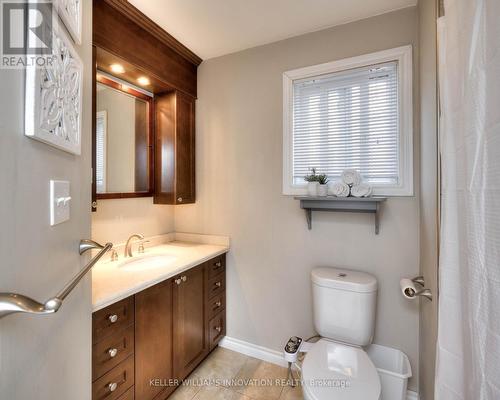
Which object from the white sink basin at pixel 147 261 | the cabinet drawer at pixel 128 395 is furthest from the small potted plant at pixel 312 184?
the cabinet drawer at pixel 128 395

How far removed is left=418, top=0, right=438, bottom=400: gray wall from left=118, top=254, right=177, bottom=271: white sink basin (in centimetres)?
150

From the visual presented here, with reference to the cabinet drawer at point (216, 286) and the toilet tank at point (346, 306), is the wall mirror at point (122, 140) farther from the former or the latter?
the toilet tank at point (346, 306)

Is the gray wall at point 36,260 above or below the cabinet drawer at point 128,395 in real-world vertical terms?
above

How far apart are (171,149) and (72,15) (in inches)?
51.5

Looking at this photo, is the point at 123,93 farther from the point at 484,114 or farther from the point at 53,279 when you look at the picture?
the point at 484,114

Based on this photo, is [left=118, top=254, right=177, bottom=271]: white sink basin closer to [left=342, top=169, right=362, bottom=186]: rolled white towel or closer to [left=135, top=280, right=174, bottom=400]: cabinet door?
[left=135, top=280, right=174, bottom=400]: cabinet door

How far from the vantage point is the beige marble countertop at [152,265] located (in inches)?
47.1

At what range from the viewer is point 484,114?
517 millimetres

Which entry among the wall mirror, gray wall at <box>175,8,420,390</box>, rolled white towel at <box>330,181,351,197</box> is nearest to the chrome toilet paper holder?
gray wall at <box>175,8,420,390</box>

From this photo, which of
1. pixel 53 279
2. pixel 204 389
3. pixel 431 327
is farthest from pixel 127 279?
pixel 431 327

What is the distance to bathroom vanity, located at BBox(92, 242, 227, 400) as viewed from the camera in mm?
1152

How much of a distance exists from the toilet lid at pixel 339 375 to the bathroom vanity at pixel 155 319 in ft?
2.71

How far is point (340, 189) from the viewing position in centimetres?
162

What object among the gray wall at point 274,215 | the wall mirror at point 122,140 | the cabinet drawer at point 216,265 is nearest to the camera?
the gray wall at point 274,215
